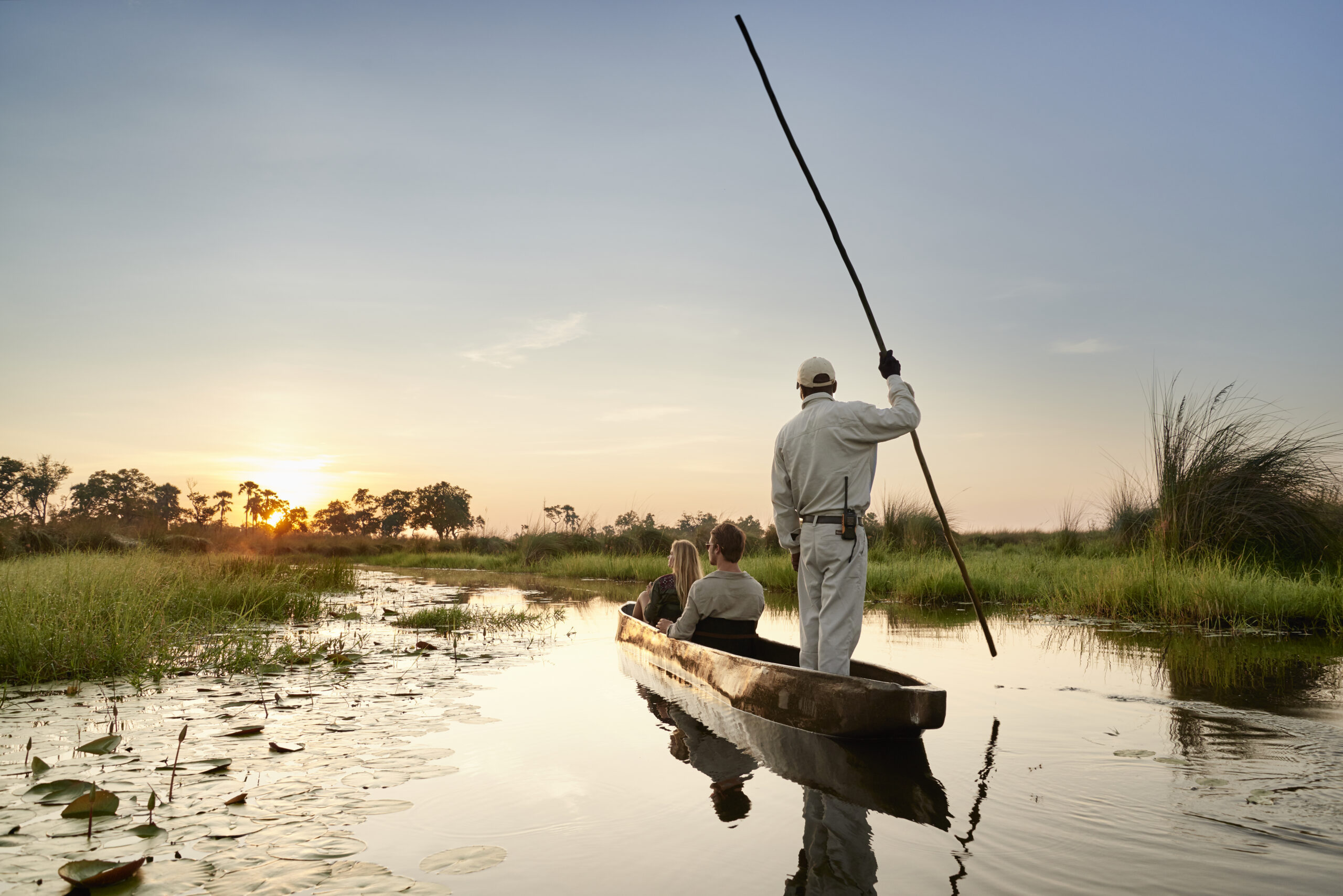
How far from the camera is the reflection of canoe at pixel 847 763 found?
12.4ft

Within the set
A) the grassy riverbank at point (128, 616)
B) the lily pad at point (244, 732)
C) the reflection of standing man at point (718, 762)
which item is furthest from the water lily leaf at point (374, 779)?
the grassy riverbank at point (128, 616)

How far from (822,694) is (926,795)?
108cm

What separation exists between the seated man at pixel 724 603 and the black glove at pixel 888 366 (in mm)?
1907

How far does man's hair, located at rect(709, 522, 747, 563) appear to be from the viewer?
6827mm

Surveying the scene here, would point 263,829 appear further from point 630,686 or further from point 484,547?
point 484,547

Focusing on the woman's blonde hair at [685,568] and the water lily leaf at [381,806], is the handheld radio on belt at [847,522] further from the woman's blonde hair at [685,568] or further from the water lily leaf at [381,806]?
the woman's blonde hair at [685,568]

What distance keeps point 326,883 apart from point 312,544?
1539 inches

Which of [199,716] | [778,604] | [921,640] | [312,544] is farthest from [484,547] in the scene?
[199,716]

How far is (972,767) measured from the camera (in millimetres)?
4348

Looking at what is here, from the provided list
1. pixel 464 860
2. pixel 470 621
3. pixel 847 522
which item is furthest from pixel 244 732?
pixel 470 621

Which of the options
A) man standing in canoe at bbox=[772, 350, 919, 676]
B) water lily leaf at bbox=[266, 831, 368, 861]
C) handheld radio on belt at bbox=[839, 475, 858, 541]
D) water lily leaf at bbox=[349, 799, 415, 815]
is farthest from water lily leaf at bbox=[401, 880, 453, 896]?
handheld radio on belt at bbox=[839, 475, 858, 541]

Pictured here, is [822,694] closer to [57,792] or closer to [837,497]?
[837,497]

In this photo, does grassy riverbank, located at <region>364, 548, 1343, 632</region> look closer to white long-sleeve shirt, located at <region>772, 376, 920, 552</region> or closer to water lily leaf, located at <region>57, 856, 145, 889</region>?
white long-sleeve shirt, located at <region>772, 376, 920, 552</region>

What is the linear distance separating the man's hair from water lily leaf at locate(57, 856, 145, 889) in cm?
462
